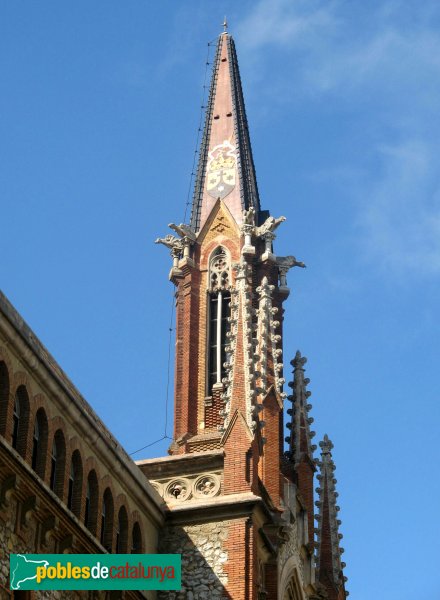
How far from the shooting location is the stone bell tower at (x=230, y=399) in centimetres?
3775

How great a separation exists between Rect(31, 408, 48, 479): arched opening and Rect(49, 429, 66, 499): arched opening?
485 millimetres

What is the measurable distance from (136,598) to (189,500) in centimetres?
357

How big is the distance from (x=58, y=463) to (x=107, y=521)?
2824 mm

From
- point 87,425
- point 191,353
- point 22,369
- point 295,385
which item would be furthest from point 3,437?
point 191,353

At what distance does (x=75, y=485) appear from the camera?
113 feet

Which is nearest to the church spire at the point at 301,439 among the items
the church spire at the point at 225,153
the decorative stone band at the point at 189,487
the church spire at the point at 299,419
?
the church spire at the point at 299,419

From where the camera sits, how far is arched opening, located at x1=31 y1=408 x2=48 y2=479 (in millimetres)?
32469

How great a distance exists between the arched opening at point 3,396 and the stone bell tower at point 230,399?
8132mm

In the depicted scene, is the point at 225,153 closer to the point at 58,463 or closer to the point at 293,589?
the point at 293,589

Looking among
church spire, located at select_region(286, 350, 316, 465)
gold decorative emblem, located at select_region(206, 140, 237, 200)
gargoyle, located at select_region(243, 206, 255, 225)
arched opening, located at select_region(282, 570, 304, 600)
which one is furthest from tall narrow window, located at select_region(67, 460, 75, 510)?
gold decorative emblem, located at select_region(206, 140, 237, 200)

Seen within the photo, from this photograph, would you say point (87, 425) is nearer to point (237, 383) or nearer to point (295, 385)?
point (237, 383)

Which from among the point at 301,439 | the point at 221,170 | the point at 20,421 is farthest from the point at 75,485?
the point at 221,170

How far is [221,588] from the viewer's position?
1449 inches

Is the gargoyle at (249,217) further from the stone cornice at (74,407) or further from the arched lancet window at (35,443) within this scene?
the arched lancet window at (35,443)
